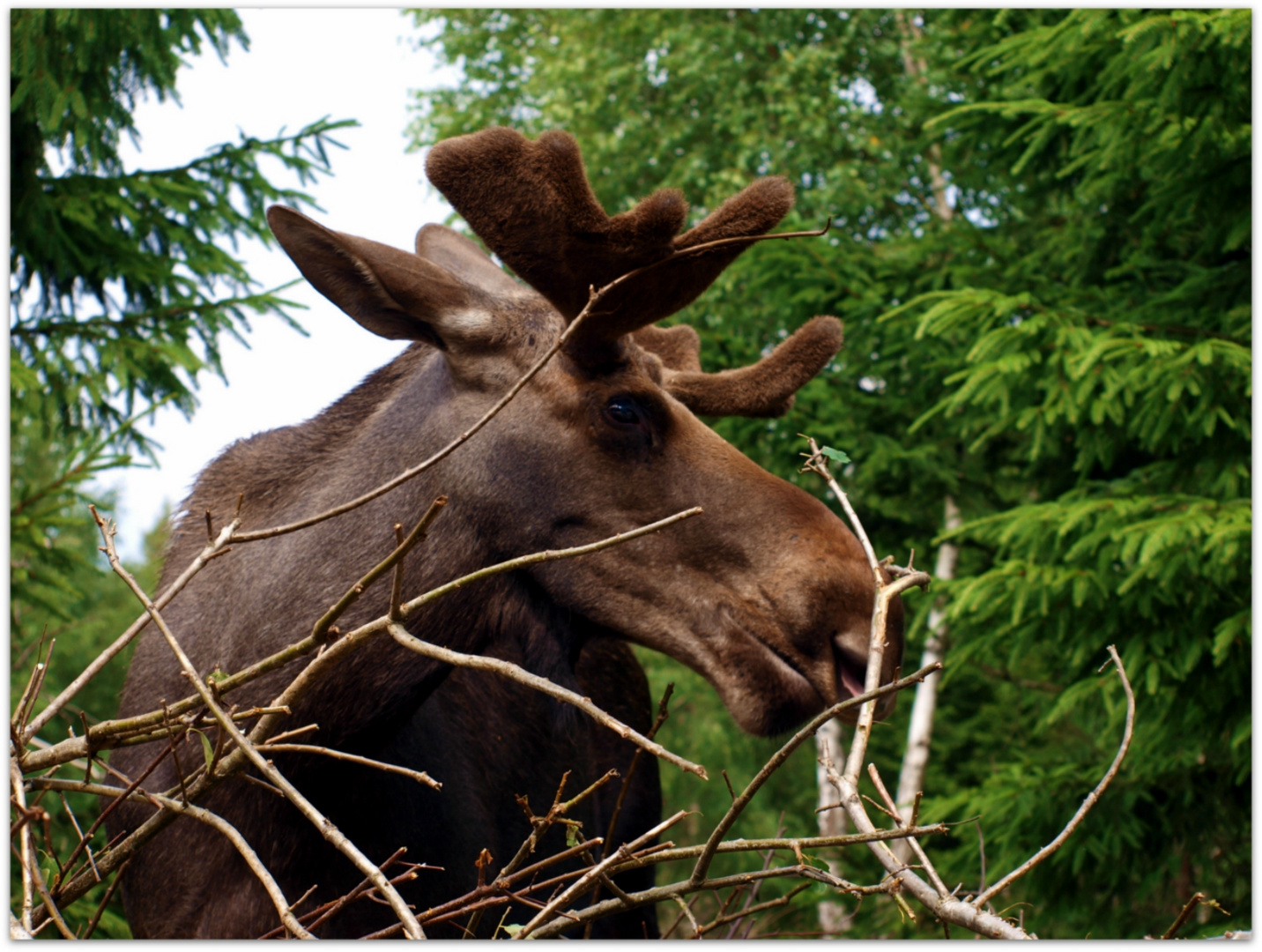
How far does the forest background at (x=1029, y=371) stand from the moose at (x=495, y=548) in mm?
1894

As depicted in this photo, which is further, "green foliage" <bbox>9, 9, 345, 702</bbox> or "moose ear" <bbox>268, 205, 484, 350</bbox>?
"green foliage" <bbox>9, 9, 345, 702</bbox>

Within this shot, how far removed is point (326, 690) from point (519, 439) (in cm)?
73

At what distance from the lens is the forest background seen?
4895mm

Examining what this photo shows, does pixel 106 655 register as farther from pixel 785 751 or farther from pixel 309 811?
pixel 785 751

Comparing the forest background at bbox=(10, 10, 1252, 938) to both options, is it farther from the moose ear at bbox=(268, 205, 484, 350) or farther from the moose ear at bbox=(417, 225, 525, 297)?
the moose ear at bbox=(268, 205, 484, 350)

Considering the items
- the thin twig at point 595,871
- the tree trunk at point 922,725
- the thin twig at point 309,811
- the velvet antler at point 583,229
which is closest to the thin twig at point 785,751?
the thin twig at point 595,871

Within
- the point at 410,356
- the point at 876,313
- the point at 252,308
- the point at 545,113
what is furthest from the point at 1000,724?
the point at 545,113

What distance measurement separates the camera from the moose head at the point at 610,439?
231 centimetres

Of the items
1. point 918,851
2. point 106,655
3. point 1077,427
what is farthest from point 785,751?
point 1077,427

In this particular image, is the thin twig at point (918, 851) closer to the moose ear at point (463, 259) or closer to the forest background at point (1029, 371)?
the moose ear at point (463, 259)

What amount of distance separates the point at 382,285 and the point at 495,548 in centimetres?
68

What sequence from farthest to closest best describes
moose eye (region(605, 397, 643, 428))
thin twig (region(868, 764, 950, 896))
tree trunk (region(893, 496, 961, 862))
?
tree trunk (region(893, 496, 961, 862))
moose eye (region(605, 397, 643, 428))
thin twig (region(868, 764, 950, 896))

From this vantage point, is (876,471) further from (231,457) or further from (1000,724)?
(231,457)

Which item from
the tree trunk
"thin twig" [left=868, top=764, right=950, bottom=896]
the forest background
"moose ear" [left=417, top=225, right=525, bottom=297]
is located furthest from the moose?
the tree trunk
